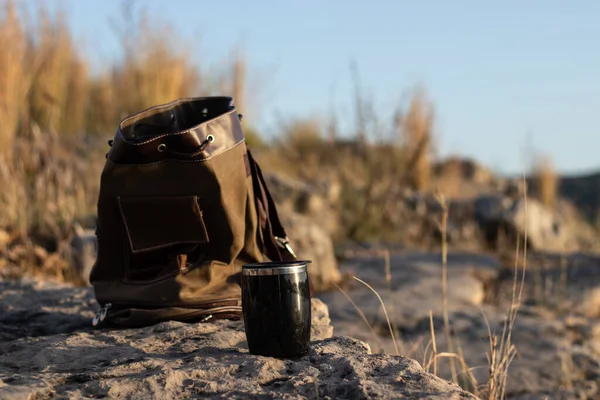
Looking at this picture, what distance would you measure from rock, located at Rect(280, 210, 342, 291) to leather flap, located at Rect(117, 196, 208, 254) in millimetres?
2468

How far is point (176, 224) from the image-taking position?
87.4 inches

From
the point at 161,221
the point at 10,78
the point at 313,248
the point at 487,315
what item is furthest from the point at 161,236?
the point at 10,78

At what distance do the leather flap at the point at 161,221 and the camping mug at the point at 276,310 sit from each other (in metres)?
0.42

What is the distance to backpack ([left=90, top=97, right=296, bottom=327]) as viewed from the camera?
2.18 m

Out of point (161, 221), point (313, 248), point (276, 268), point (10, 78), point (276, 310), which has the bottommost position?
point (313, 248)

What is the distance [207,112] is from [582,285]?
146 inches

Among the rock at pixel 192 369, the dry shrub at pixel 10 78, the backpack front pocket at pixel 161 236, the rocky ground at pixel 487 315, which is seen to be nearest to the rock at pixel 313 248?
the rocky ground at pixel 487 315

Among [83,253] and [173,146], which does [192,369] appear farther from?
[83,253]

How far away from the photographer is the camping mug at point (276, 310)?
1.81 meters

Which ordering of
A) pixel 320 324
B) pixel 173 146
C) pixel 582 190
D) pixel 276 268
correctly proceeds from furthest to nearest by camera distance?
1. pixel 582 190
2. pixel 320 324
3. pixel 173 146
4. pixel 276 268

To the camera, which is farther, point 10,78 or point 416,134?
point 416,134

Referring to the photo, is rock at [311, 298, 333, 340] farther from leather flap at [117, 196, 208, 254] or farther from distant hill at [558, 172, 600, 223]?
distant hill at [558, 172, 600, 223]

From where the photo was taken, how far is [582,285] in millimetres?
5195

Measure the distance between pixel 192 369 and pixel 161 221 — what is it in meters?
0.65
